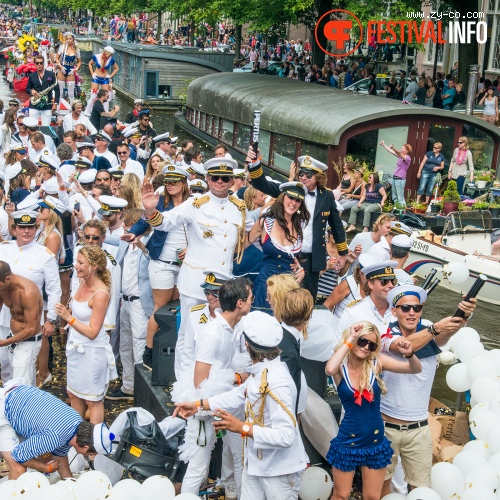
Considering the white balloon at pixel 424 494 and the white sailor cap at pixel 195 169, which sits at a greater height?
Result: the white sailor cap at pixel 195 169

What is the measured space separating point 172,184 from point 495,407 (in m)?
3.67

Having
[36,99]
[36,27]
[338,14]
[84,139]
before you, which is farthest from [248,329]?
[36,27]

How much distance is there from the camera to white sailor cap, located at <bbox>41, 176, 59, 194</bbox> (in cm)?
1021

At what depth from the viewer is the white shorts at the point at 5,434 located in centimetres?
613

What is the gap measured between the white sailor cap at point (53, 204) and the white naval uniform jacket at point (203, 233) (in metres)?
2.11

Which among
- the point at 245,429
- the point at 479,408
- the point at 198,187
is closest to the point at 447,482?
the point at 479,408

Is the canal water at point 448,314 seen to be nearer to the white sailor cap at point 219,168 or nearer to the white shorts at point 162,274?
the white shorts at point 162,274

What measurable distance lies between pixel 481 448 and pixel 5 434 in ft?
11.8

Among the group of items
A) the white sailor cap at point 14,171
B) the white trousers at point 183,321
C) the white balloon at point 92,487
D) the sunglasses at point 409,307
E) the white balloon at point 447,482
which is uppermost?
the white sailor cap at point 14,171

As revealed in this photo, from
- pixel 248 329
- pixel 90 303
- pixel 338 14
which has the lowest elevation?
pixel 90 303

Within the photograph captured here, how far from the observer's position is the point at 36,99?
18.8 m

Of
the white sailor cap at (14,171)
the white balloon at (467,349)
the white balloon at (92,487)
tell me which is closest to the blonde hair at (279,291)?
the white balloon at (92,487)

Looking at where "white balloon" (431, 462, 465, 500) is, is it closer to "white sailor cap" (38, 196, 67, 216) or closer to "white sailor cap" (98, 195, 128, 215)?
"white sailor cap" (98, 195, 128, 215)

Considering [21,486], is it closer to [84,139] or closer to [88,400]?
[88,400]
